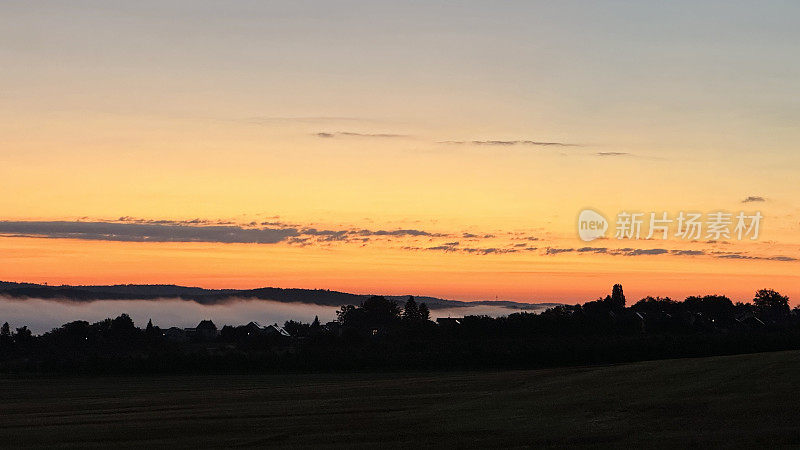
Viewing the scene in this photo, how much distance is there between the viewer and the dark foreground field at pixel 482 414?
35000 millimetres

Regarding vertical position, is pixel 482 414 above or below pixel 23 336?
above

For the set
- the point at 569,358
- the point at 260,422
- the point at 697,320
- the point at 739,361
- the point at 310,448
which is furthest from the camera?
the point at 697,320

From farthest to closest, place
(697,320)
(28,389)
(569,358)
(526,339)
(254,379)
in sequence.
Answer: (697,320)
(526,339)
(569,358)
(254,379)
(28,389)

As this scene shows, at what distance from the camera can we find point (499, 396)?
175ft

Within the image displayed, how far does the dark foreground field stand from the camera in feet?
115

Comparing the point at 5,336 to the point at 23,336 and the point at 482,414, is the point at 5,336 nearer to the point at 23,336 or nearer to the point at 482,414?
the point at 23,336

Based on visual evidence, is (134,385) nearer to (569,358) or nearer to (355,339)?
(569,358)

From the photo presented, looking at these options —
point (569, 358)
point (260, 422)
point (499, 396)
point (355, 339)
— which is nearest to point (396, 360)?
point (569, 358)

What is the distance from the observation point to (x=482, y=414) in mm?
44344

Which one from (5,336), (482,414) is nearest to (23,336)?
(5,336)

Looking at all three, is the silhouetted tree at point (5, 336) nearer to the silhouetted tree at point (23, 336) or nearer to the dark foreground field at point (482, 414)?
the silhouetted tree at point (23, 336)

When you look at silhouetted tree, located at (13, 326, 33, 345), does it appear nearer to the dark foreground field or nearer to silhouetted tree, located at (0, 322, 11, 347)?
silhouetted tree, located at (0, 322, 11, 347)

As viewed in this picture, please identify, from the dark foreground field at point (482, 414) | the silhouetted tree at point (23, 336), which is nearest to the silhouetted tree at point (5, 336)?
the silhouetted tree at point (23, 336)

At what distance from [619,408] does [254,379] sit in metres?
58.0
